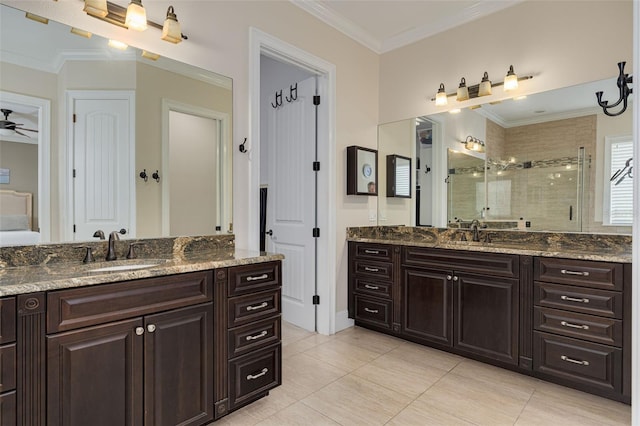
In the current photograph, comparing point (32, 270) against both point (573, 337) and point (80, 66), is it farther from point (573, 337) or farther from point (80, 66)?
point (573, 337)

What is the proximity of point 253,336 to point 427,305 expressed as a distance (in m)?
1.59

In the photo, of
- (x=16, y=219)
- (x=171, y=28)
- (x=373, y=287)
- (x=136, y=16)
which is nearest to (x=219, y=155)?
(x=171, y=28)

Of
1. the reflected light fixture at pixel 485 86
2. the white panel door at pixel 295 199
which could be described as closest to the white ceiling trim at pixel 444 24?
the reflected light fixture at pixel 485 86

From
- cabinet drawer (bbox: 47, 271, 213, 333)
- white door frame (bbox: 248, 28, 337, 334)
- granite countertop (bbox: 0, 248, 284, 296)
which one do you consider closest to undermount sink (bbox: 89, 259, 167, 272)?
granite countertop (bbox: 0, 248, 284, 296)

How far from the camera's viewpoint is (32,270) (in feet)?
5.14

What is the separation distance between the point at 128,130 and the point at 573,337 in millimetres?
3063

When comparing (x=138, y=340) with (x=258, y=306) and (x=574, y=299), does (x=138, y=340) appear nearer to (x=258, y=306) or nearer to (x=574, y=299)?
(x=258, y=306)

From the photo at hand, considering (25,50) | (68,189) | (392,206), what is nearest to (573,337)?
(392,206)

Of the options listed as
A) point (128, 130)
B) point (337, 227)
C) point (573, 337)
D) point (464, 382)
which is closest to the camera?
point (128, 130)

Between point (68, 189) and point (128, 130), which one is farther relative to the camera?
point (128, 130)

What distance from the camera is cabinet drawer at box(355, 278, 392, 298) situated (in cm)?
317

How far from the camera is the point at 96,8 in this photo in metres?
1.80

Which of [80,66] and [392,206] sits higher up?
[80,66]

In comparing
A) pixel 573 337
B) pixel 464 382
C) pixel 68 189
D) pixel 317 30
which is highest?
pixel 317 30
